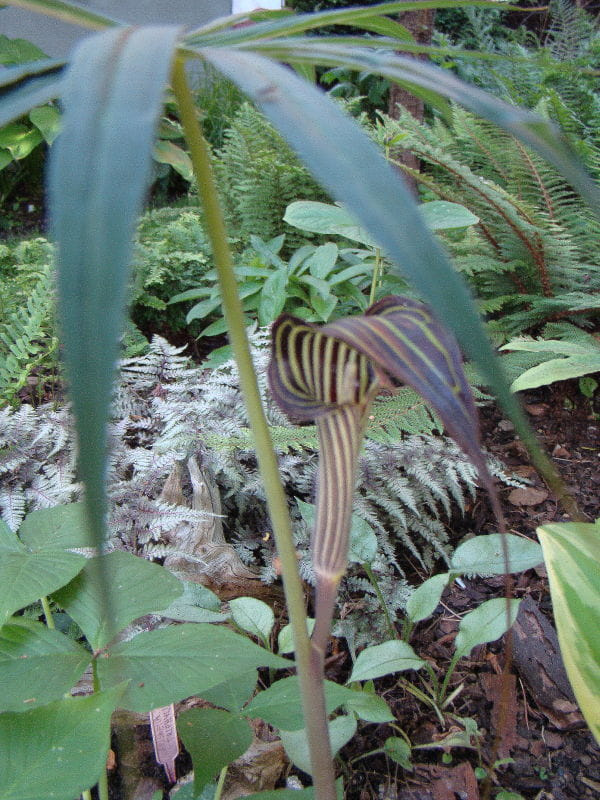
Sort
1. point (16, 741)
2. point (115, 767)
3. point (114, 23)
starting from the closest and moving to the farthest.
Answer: point (114, 23) → point (16, 741) → point (115, 767)

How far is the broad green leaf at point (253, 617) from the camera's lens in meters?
0.91

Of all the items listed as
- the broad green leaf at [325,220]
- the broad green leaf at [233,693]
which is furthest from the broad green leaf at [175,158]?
the broad green leaf at [233,693]

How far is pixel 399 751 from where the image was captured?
2.90ft

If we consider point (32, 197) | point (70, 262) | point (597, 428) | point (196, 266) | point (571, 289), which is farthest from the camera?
point (32, 197)

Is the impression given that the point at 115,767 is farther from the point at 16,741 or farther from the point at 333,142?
the point at 333,142

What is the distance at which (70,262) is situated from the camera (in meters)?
0.20

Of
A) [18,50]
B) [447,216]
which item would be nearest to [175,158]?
[18,50]

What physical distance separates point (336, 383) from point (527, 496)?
1.20 metres

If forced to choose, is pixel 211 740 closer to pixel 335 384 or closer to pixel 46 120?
pixel 335 384

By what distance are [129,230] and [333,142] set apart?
92 millimetres

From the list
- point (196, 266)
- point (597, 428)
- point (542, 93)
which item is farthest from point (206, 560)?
point (542, 93)

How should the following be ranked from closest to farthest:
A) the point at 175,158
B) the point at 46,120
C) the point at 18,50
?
the point at 175,158 < the point at 46,120 < the point at 18,50

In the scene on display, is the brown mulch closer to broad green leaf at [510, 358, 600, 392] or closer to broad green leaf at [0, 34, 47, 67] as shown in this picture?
broad green leaf at [510, 358, 600, 392]

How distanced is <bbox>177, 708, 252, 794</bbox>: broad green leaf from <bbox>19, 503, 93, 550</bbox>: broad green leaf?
0.25 meters
